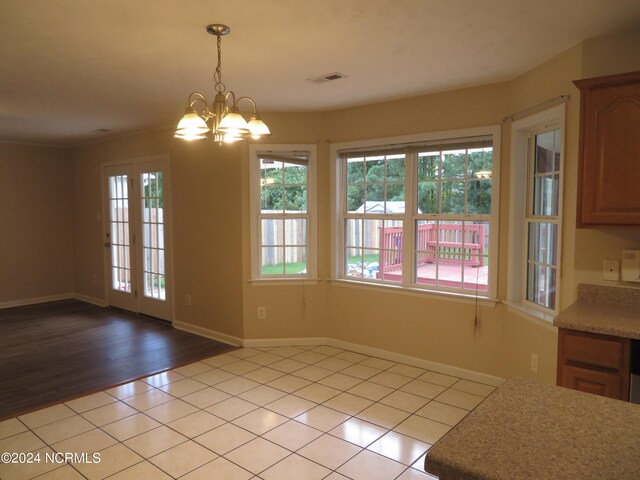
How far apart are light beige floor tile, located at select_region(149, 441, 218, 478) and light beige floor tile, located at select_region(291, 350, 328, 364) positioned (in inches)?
63.4

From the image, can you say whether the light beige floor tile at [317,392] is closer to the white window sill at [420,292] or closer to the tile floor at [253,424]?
the tile floor at [253,424]

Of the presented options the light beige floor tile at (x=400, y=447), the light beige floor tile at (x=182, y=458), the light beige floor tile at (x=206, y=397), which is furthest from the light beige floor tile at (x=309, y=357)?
the light beige floor tile at (x=182, y=458)

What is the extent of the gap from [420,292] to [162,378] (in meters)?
2.36

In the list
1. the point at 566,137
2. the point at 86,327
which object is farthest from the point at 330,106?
the point at 86,327

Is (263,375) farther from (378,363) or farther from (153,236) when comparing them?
(153,236)

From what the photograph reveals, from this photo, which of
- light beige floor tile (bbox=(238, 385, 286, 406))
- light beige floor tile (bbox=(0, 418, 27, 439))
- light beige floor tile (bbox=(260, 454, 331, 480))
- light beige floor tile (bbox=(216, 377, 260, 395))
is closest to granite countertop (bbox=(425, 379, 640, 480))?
light beige floor tile (bbox=(260, 454, 331, 480))

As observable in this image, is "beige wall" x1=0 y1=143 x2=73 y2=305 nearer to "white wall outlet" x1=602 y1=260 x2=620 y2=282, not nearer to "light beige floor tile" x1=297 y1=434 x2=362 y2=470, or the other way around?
"light beige floor tile" x1=297 y1=434 x2=362 y2=470

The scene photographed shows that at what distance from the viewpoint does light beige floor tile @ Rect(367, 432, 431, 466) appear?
8.63 feet

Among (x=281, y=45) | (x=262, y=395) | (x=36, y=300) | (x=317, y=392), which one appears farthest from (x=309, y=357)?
(x=36, y=300)

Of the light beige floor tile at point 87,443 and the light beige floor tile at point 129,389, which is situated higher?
the light beige floor tile at point 129,389

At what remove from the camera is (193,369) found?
4062 mm

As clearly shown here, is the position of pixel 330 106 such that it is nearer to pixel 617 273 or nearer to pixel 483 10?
pixel 483 10

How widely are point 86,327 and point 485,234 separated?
468 centimetres

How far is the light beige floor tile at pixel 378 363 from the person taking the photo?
4.14m
